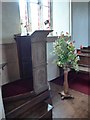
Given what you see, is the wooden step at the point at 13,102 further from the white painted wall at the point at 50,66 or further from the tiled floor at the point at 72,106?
the white painted wall at the point at 50,66

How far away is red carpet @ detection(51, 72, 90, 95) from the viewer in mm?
3208

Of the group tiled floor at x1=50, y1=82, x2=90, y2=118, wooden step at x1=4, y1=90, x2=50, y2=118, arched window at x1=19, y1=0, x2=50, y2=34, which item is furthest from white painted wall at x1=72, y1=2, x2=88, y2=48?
wooden step at x1=4, y1=90, x2=50, y2=118

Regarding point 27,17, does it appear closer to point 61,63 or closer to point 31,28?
point 31,28

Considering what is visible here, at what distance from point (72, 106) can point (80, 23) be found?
275 centimetres

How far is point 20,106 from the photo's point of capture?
2.14 meters

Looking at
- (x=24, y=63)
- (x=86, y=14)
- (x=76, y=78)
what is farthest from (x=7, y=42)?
(x=86, y=14)

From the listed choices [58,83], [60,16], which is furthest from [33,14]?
[58,83]

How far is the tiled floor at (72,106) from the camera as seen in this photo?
2256mm

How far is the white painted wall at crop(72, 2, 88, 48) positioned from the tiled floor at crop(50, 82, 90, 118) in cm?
191

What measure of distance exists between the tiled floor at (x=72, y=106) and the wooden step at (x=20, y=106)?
30cm

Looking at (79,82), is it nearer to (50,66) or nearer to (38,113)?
(50,66)

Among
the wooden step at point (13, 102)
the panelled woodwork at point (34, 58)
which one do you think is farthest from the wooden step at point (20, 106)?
the panelled woodwork at point (34, 58)

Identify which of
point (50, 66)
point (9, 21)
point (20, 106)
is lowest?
point (20, 106)

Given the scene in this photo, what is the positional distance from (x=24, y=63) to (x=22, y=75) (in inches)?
11.2
